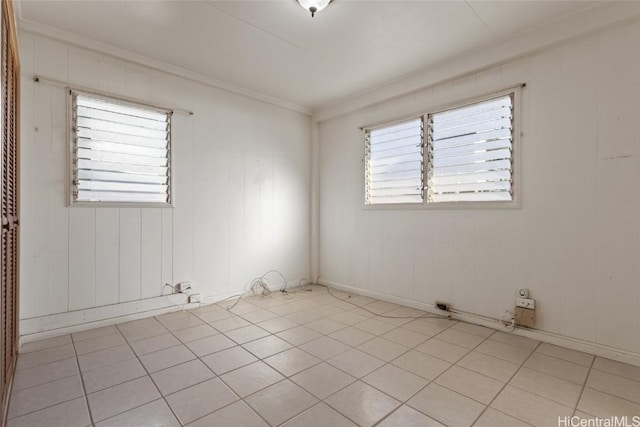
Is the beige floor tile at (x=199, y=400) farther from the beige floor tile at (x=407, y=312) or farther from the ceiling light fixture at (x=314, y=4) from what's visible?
the ceiling light fixture at (x=314, y=4)

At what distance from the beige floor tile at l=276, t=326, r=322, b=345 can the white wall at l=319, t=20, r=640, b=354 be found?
132cm

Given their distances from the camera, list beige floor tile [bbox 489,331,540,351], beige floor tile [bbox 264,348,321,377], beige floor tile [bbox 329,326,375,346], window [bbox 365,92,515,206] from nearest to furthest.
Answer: beige floor tile [bbox 264,348,321,377] < beige floor tile [bbox 489,331,540,351] < beige floor tile [bbox 329,326,375,346] < window [bbox 365,92,515,206]

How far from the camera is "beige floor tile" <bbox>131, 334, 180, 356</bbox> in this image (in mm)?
2373

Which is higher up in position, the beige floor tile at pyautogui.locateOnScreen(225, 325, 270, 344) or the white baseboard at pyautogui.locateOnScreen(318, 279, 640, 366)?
the white baseboard at pyautogui.locateOnScreen(318, 279, 640, 366)

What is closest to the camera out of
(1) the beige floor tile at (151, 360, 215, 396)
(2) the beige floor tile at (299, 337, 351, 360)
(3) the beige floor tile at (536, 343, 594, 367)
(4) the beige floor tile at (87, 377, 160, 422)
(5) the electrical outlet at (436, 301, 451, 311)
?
(4) the beige floor tile at (87, 377, 160, 422)

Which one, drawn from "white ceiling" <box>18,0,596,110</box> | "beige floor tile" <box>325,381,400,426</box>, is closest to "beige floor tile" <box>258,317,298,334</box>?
"beige floor tile" <box>325,381,400,426</box>

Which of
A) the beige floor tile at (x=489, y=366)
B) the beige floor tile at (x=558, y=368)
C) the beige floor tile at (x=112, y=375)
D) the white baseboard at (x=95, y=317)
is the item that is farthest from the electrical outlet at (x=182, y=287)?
the beige floor tile at (x=558, y=368)

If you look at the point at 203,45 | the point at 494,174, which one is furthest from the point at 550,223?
the point at 203,45

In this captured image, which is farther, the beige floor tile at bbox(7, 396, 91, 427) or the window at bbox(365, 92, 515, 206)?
the window at bbox(365, 92, 515, 206)

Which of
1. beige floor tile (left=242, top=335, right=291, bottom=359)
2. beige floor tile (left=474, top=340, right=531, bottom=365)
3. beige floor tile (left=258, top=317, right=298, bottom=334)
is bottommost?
beige floor tile (left=258, top=317, right=298, bottom=334)

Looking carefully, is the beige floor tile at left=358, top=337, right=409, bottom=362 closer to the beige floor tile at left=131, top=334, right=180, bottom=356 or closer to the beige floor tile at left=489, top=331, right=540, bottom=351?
the beige floor tile at left=489, top=331, right=540, bottom=351

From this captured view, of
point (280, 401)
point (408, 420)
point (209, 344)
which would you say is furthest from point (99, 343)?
point (408, 420)

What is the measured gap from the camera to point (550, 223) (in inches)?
99.2

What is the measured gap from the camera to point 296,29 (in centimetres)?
255
